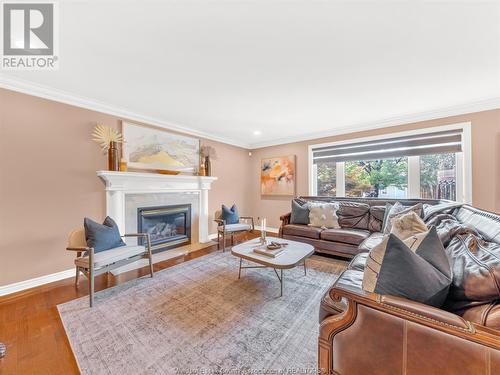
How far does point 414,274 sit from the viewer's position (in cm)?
94

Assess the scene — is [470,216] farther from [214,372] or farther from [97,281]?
[97,281]

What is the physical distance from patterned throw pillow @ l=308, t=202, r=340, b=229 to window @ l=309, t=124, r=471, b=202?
0.92 meters

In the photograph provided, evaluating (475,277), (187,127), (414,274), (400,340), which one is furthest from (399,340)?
(187,127)

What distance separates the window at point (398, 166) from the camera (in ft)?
10.5

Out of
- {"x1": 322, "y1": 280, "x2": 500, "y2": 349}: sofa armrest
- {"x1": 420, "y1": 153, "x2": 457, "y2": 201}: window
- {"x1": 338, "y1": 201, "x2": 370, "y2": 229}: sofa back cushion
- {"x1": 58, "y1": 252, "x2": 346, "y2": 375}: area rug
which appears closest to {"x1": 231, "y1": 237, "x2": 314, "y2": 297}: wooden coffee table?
{"x1": 58, "y1": 252, "x2": 346, "y2": 375}: area rug

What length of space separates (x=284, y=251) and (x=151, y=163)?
8.87 ft

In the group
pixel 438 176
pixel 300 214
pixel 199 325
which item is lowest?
pixel 199 325

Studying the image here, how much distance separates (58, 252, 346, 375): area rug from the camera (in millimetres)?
1368

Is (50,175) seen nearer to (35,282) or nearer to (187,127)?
(35,282)

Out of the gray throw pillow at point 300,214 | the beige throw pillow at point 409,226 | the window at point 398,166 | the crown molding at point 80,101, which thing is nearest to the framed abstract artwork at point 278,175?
the window at point 398,166

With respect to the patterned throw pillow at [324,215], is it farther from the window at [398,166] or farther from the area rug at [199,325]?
the area rug at [199,325]

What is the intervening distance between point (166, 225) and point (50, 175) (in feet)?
5.92

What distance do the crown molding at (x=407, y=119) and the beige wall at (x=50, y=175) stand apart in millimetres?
92

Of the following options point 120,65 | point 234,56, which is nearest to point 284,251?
point 234,56
